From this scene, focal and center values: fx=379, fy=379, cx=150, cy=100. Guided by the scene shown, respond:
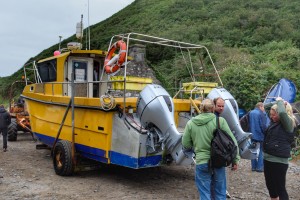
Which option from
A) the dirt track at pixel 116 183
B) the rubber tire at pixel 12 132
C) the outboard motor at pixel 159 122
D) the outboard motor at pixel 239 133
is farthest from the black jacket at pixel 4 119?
the outboard motor at pixel 239 133

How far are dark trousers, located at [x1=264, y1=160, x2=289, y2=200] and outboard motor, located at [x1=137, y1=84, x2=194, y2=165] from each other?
1.22 metres

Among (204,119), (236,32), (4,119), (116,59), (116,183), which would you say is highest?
(236,32)

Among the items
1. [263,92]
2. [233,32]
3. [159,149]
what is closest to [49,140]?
[159,149]

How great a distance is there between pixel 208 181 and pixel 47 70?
6.12m

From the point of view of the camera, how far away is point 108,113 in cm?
685

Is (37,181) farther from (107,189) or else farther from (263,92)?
(263,92)

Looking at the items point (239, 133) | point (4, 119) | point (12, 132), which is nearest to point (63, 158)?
point (239, 133)

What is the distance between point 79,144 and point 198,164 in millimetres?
3567

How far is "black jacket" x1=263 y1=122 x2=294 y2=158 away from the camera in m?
4.98

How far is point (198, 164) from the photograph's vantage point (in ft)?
15.8

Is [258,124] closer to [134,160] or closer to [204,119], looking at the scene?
[134,160]

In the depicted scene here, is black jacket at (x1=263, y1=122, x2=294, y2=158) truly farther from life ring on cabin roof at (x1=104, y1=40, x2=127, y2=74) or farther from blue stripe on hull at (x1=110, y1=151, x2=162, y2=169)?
life ring on cabin roof at (x1=104, y1=40, x2=127, y2=74)

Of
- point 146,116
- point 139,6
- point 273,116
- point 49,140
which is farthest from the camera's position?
point 139,6

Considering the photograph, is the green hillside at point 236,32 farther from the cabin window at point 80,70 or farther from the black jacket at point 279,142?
the black jacket at point 279,142
